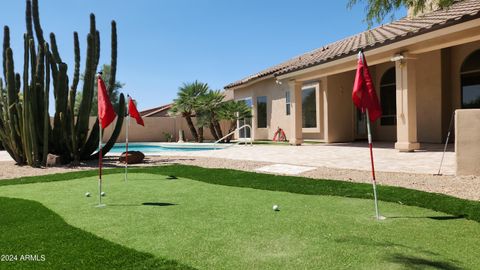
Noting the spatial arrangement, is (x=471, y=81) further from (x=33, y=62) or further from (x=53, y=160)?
(x=33, y=62)

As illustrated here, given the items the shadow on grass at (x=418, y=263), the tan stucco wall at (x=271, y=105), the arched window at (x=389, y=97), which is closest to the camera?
the shadow on grass at (x=418, y=263)

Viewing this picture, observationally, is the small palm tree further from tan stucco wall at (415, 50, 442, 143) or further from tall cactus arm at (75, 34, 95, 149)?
tan stucco wall at (415, 50, 442, 143)

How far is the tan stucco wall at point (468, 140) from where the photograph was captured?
26.3ft

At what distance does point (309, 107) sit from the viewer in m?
20.8

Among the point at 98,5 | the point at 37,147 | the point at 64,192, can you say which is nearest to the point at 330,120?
the point at 98,5

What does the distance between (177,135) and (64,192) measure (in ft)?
79.7

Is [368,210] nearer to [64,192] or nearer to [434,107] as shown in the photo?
[64,192]

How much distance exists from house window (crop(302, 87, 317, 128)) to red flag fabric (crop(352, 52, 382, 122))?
15.6m

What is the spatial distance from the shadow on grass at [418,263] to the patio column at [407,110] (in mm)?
9955

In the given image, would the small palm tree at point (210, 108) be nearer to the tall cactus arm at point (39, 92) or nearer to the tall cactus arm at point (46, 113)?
the tall cactus arm at point (46, 113)

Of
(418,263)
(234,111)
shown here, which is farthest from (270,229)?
(234,111)

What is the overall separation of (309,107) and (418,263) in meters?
17.7

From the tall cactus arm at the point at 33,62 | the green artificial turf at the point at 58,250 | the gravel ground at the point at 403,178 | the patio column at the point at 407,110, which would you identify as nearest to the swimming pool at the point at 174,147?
the tall cactus arm at the point at 33,62

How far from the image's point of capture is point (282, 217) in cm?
528
